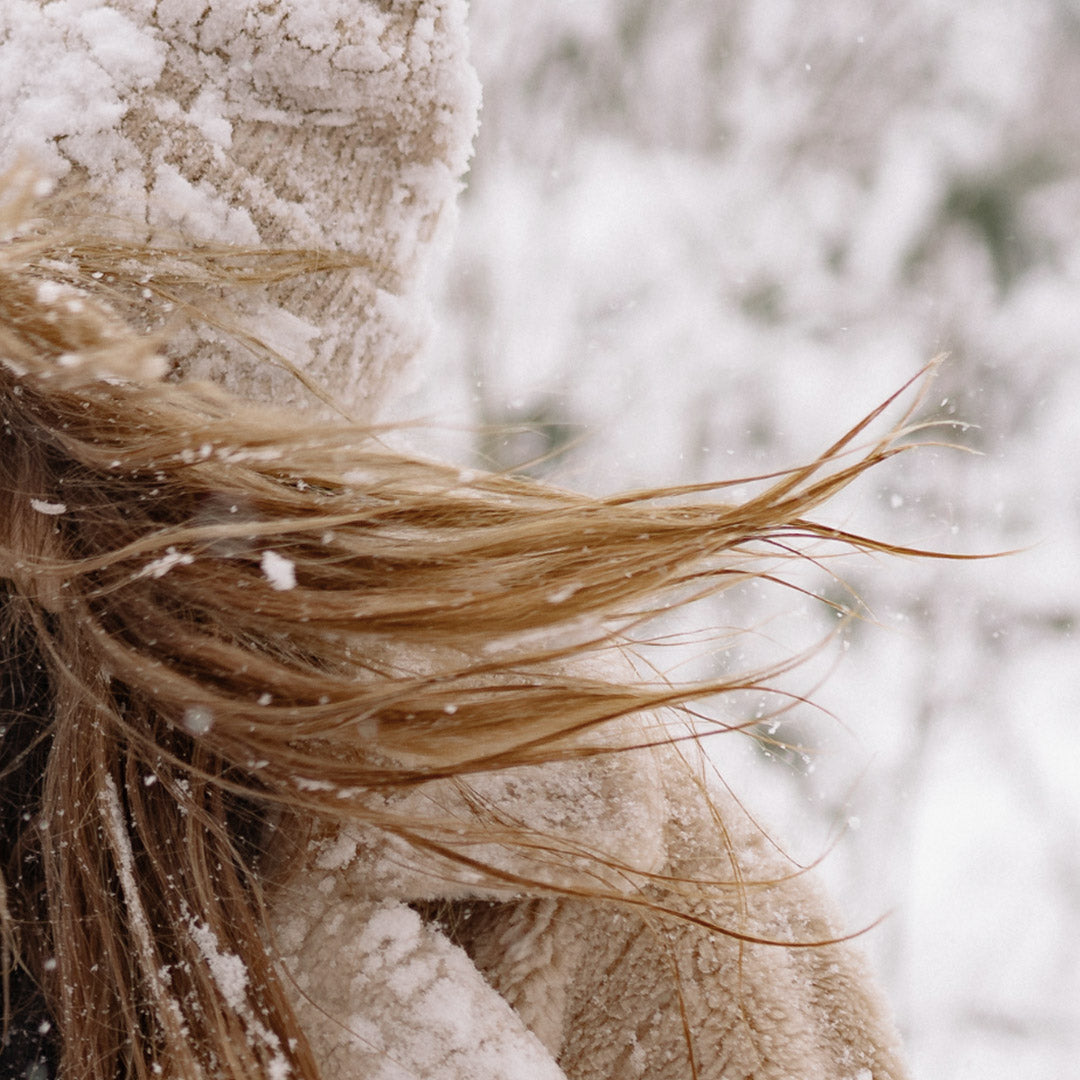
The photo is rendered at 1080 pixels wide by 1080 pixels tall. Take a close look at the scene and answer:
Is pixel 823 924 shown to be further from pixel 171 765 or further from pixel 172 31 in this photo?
pixel 172 31

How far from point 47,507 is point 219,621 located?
0.41ft

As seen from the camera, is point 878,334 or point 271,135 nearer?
point 271,135

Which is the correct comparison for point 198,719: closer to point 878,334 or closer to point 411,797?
point 411,797

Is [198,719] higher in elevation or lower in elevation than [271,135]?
lower

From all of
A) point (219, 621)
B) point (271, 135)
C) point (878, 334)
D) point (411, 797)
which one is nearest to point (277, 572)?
point (219, 621)

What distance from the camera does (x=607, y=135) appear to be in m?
2.49

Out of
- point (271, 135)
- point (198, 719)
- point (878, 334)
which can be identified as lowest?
point (198, 719)

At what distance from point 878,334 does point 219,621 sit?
2.42m

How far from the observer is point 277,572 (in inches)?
20.4

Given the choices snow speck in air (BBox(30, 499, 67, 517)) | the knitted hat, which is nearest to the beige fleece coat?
the knitted hat

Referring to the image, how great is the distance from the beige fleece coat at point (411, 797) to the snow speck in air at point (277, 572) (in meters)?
0.14

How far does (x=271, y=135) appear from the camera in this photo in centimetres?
60

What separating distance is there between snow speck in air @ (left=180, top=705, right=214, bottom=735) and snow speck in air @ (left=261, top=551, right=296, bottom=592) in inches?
3.5

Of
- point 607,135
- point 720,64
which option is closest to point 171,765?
point 607,135
